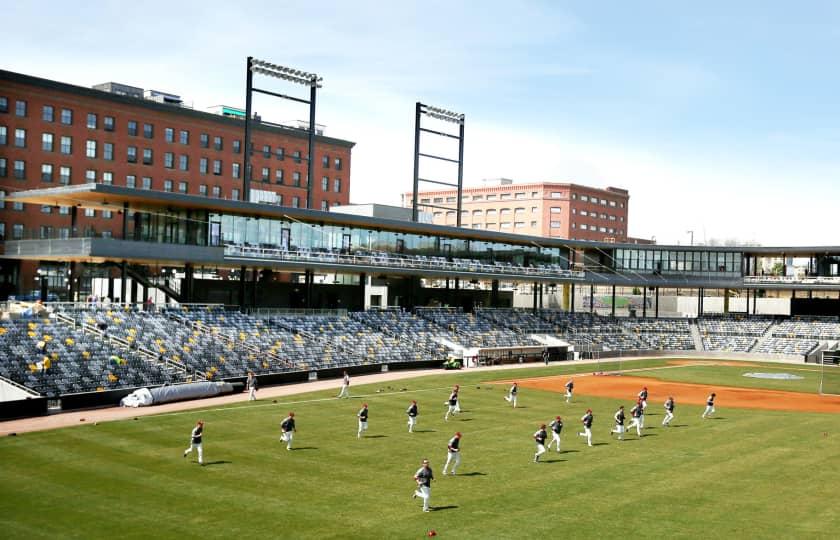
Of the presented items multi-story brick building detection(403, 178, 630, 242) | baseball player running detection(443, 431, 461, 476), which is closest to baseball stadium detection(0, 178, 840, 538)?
baseball player running detection(443, 431, 461, 476)

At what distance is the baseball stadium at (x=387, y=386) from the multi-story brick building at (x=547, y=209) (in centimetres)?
4951

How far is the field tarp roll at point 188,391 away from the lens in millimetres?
47156

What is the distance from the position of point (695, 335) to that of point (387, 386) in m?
59.3

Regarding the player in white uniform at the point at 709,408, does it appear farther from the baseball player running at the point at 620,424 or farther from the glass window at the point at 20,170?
the glass window at the point at 20,170

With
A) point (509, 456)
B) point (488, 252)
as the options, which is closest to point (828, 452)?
point (509, 456)

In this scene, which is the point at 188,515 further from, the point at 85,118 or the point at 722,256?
the point at 722,256

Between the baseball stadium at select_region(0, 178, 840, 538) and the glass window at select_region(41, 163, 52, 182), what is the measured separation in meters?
10.1

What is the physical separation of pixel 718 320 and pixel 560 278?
2463cm

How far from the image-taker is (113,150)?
299 ft

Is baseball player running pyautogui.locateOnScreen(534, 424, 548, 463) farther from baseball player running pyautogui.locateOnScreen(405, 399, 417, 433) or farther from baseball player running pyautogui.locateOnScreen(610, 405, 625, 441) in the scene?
baseball player running pyautogui.locateOnScreen(405, 399, 417, 433)

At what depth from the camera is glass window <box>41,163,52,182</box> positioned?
84.7m

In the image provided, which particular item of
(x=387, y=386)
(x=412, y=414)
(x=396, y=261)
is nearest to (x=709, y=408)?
(x=412, y=414)

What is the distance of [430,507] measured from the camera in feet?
83.6

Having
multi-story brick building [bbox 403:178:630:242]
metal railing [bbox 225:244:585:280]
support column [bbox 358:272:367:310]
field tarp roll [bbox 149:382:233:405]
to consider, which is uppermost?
multi-story brick building [bbox 403:178:630:242]
